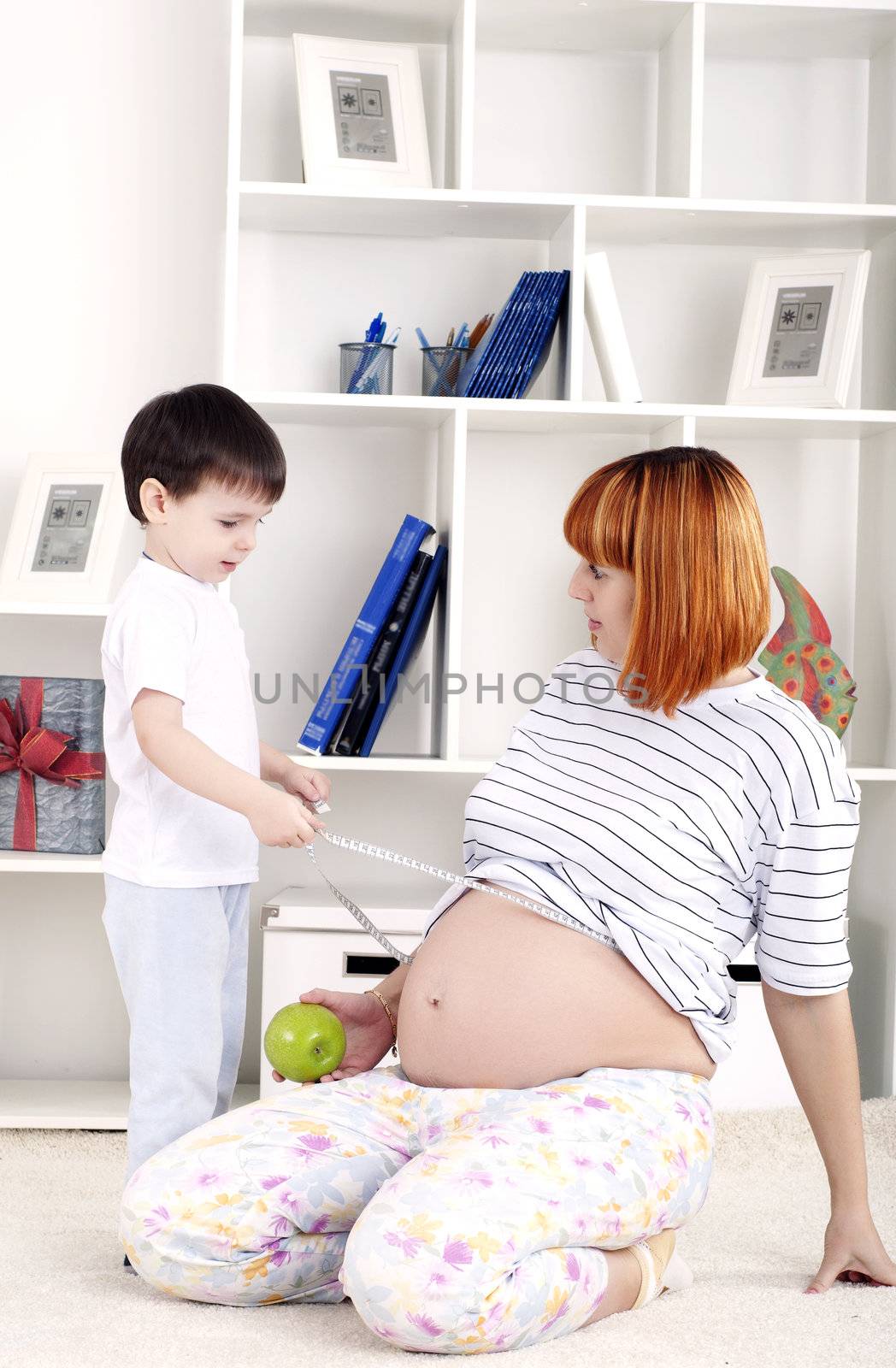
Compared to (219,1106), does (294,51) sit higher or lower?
higher

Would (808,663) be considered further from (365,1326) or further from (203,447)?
(365,1326)

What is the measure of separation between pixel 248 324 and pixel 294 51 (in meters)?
0.40

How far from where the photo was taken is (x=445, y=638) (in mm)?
1938

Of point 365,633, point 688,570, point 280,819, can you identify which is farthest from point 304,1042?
point 365,633

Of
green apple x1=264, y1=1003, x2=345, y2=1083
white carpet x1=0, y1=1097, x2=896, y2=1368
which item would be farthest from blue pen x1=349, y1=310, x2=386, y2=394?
white carpet x1=0, y1=1097, x2=896, y2=1368

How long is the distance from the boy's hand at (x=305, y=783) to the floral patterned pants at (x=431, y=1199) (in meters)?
0.31

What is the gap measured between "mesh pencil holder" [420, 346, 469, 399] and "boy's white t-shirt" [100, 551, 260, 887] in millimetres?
712

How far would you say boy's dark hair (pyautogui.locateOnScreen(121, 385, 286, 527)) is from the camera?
4.33ft

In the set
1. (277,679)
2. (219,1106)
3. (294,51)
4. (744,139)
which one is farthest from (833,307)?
(219,1106)

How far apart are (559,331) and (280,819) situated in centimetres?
106

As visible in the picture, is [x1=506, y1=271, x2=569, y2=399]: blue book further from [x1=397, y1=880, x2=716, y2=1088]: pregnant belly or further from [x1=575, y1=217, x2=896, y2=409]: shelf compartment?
[x1=397, y1=880, x2=716, y2=1088]: pregnant belly

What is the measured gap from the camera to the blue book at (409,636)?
6.36 ft

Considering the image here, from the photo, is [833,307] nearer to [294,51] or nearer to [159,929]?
[294,51]

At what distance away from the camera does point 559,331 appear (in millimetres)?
1973
